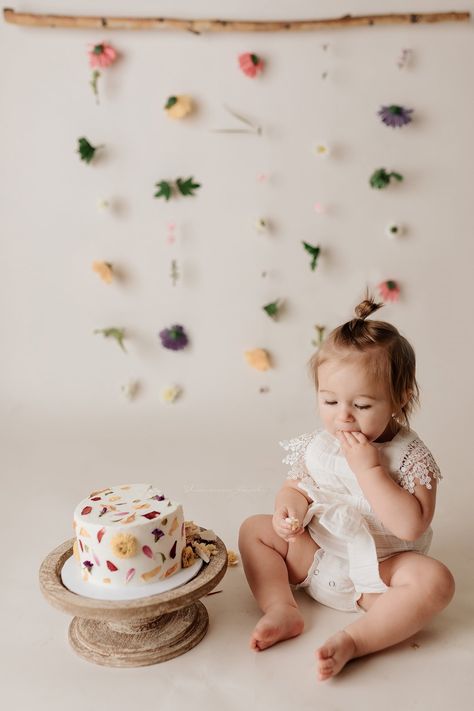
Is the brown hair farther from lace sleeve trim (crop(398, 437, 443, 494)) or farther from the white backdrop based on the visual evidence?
the white backdrop

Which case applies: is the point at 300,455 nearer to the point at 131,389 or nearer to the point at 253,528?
the point at 253,528

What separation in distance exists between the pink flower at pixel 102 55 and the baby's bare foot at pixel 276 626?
1.80 metres

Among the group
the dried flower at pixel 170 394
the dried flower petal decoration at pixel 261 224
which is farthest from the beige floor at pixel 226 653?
the dried flower petal decoration at pixel 261 224

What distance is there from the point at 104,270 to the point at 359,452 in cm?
144

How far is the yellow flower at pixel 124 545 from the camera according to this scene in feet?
5.00

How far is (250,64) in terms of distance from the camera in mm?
2713

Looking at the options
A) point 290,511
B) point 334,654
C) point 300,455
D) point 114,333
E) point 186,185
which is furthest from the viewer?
point 114,333

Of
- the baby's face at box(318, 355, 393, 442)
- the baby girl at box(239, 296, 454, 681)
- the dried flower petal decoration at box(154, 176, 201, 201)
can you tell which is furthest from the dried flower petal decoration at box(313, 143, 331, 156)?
the baby's face at box(318, 355, 393, 442)

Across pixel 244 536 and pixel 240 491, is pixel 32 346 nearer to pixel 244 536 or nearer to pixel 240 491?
pixel 240 491

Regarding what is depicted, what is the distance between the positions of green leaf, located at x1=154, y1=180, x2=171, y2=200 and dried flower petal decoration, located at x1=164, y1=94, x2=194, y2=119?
21 cm

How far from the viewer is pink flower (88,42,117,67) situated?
2711mm

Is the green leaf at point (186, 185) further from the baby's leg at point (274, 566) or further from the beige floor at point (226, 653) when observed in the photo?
the baby's leg at point (274, 566)

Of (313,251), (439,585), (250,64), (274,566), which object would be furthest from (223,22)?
(439,585)

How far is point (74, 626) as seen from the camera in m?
1.68
